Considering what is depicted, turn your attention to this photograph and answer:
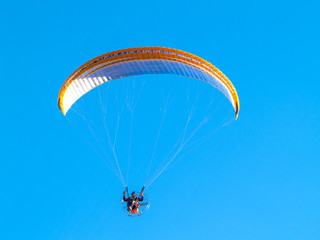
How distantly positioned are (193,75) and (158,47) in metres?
2.10

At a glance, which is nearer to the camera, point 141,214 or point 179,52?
point 179,52

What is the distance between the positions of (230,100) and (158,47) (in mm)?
3935

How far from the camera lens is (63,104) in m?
19.5

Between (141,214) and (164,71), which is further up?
(164,71)

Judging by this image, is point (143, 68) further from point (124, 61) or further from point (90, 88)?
point (90, 88)

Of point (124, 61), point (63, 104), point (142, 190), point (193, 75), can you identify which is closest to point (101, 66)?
point (124, 61)

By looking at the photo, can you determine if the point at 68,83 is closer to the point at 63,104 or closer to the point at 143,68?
the point at 63,104

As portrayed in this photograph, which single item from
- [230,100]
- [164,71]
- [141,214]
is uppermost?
[164,71]

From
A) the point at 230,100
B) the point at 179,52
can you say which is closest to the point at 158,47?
the point at 179,52

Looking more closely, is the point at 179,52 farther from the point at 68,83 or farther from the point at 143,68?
the point at 68,83

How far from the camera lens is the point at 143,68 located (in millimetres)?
19734

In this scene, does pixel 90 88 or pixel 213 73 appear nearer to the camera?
pixel 213 73

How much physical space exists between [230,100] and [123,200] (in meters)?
6.30

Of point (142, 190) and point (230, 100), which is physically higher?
point (230, 100)
